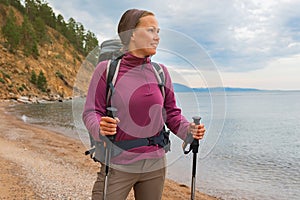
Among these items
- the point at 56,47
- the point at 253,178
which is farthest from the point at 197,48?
the point at 56,47

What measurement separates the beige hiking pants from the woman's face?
803 millimetres

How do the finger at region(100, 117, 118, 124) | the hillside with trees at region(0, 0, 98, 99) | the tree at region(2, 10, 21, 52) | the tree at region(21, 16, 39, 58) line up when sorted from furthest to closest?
the tree at region(21, 16, 39, 58) < the tree at region(2, 10, 21, 52) < the hillside with trees at region(0, 0, 98, 99) < the finger at region(100, 117, 118, 124)

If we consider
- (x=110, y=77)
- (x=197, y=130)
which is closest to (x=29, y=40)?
(x=110, y=77)

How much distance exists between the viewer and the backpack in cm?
218

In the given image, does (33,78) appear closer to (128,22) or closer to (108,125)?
(128,22)

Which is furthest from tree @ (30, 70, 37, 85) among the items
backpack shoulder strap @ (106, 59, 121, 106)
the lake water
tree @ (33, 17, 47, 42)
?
backpack shoulder strap @ (106, 59, 121, 106)

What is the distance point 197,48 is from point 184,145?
760 mm

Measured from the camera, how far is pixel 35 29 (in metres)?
71.4

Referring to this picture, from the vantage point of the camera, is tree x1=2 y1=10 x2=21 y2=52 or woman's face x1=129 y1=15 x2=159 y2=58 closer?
woman's face x1=129 y1=15 x2=159 y2=58

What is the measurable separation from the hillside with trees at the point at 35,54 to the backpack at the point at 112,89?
42.2 meters

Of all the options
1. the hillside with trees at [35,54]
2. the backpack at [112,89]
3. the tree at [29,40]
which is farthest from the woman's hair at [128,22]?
the tree at [29,40]

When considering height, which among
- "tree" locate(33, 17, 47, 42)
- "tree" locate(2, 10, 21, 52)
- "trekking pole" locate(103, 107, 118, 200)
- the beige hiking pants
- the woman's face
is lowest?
the beige hiking pants

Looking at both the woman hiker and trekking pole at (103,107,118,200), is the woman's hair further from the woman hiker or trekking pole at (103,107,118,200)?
trekking pole at (103,107,118,200)

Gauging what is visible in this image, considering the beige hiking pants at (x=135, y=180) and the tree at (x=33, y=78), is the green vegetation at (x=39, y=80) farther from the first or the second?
the beige hiking pants at (x=135, y=180)
